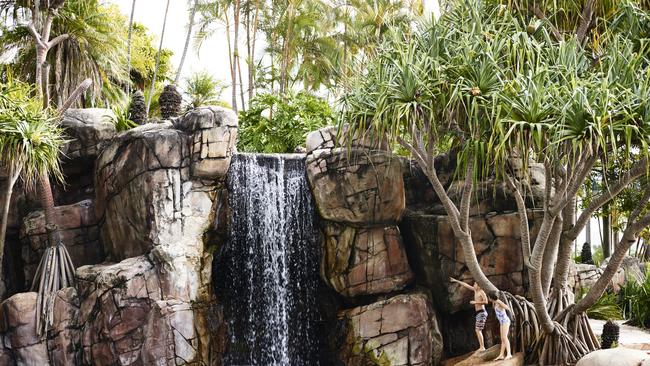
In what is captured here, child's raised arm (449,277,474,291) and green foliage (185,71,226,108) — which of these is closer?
child's raised arm (449,277,474,291)

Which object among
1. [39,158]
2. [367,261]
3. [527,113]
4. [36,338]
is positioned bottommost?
[36,338]

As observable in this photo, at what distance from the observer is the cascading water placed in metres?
13.0

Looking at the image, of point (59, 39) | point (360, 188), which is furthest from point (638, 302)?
point (59, 39)

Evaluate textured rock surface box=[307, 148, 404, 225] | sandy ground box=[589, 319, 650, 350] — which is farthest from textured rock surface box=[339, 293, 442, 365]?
sandy ground box=[589, 319, 650, 350]

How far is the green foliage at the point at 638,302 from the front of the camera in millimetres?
Answer: 14977

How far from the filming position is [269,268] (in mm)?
13211

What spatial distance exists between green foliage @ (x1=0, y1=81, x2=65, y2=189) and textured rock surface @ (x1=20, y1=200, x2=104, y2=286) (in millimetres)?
1226

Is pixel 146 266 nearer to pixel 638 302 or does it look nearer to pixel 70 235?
pixel 70 235

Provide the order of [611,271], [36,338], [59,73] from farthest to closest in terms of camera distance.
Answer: [59,73] → [36,338] → [611,271]

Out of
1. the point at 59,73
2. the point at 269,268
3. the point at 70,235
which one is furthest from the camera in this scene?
the point at 59,73

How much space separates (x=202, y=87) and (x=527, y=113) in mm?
14092

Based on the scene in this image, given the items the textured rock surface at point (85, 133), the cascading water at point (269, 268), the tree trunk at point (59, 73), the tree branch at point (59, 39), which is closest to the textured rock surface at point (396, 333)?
the cascading water at point (269, 268)

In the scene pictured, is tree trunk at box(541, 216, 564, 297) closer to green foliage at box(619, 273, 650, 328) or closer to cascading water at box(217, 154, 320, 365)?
cascading water at box(217, 154, 320, 365)

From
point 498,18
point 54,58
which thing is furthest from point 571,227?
point 54,58
